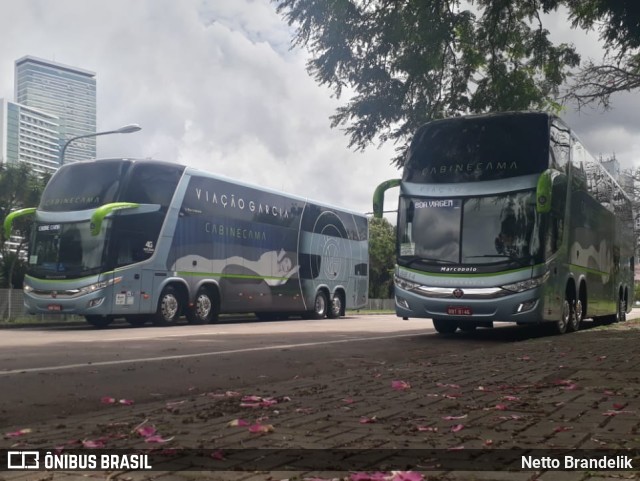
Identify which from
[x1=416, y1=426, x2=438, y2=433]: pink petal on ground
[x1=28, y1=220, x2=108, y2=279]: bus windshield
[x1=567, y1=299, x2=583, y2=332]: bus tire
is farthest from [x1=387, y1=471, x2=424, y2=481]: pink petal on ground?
[x1=28, y1=220, x2=108, y2=279]: bus windshield

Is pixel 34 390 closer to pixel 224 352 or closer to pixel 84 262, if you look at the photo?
pixel 224 352

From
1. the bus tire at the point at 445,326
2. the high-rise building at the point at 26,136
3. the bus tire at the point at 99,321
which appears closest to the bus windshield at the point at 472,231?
the bus tire at the point at 445,326

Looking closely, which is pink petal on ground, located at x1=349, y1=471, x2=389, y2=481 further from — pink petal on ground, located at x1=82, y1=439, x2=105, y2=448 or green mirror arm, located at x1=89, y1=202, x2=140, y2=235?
green mirror arm, located at x1=89, y1=202, x2=140, y2=235

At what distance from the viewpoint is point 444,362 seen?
9.27 meters

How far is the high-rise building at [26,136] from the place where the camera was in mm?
61281

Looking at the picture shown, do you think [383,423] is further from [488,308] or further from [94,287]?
[94,287]

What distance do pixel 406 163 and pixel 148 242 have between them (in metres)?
7.78

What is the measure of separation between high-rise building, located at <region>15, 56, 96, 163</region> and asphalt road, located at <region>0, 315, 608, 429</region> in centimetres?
11405

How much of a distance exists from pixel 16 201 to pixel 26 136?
3572cm

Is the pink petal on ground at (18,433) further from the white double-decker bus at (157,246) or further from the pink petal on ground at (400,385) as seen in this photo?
the white double-decker bus at (157,246)

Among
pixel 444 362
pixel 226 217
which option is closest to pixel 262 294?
pixel 226 217

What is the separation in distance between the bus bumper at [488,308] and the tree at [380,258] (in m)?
51.7

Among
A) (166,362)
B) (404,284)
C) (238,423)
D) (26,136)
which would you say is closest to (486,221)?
(404,284)

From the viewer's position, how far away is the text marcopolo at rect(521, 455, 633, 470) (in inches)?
143
